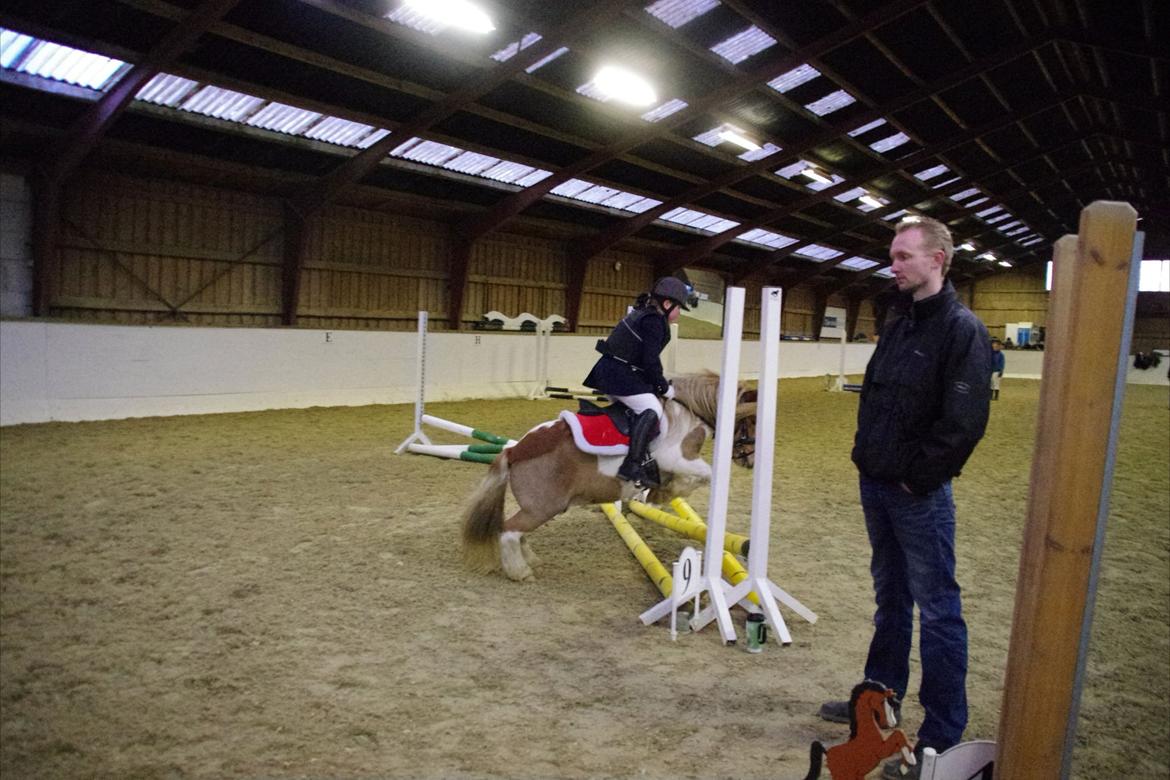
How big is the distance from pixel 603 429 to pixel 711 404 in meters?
0.65

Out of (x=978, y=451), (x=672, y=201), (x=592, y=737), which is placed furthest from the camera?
(x=672, y=201)

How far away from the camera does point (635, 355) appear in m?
4.13

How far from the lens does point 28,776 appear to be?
2.08 meters

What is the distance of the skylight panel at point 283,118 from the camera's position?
32.8 feet

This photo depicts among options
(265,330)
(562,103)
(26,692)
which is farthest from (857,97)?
(26,692)

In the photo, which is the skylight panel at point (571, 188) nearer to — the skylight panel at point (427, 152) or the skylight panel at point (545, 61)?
the skylight panel at point (427, 152)

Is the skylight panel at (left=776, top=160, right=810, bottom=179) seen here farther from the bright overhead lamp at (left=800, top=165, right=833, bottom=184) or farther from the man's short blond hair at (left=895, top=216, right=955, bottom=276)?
the man's short blond hair at (left=895, top=216, right=955, bottom=276)

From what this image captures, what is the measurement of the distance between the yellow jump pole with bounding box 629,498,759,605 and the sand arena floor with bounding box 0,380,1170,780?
0.71ft

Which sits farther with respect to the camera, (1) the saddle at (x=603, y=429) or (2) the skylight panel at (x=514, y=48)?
(2) the skylight panel at (x=514, y=48)

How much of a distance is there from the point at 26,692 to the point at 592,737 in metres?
1.98

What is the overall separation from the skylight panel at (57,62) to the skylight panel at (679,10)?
253 inches

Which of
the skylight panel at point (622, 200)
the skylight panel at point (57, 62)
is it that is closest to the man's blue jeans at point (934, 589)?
the skylight panel at point (57, 62)

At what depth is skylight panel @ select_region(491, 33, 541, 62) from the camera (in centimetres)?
952

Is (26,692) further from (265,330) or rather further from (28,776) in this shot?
(265,330)
